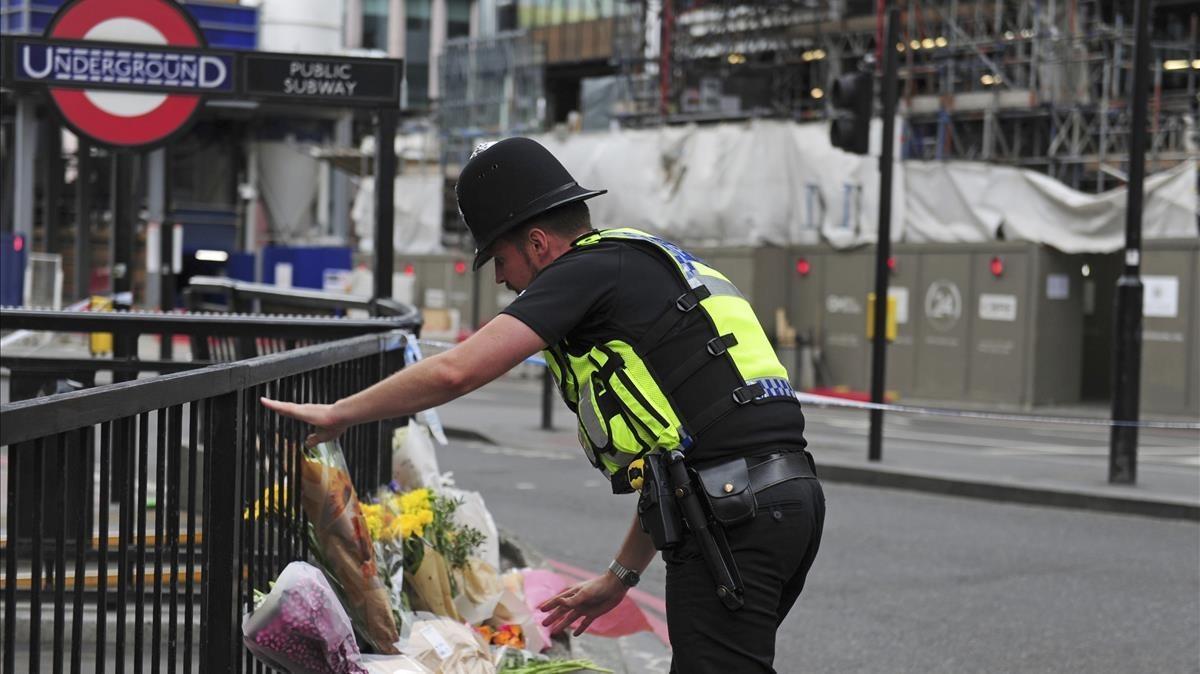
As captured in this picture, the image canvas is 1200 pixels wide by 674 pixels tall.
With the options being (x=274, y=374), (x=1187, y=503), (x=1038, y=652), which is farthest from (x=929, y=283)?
(x=274, y=374)

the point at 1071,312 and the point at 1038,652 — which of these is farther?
the point at 1071,312

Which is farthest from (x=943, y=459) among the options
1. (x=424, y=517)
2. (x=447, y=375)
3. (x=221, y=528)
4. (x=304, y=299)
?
(x=447, y=375)

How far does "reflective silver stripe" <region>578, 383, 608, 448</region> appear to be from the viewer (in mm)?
3428

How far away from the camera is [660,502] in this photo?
10.9 feet

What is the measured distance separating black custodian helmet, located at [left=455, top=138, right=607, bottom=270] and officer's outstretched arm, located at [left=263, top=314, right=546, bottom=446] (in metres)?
0.25

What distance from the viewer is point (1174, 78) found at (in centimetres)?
3756

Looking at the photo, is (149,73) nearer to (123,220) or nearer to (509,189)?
(123,220)

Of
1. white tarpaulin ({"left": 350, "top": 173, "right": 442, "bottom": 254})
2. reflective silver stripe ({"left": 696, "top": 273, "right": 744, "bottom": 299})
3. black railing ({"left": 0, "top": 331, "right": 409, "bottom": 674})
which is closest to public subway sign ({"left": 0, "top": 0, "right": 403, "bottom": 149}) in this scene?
black railing ({"left": 0, "top": 331, "right": 409, "bottom": 674})

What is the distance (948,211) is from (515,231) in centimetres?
2362

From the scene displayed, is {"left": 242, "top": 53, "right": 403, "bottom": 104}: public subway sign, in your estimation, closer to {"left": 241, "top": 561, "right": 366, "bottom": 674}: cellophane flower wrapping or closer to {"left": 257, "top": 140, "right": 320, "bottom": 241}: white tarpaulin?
{"left": 241, "top": 561, "right": 366, "bottom": 674}: cellophane flower wrapping

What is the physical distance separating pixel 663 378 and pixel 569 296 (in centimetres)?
27

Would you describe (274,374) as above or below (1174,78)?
below

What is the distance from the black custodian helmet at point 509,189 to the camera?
11.3 ft

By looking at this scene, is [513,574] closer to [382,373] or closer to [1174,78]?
[382,373]
